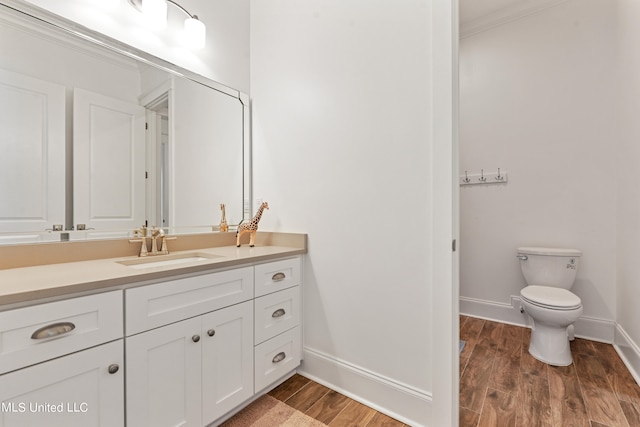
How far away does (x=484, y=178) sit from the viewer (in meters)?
2.64

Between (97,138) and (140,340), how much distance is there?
39.7 inches

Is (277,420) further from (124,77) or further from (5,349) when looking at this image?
(124,77)

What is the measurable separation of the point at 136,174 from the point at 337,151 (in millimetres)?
1114

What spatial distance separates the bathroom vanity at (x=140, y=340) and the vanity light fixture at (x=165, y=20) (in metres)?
1.30

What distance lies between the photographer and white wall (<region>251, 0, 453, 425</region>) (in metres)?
1.35

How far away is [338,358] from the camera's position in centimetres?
162

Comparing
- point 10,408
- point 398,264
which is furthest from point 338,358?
point 10,408

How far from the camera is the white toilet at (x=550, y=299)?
5.95ft

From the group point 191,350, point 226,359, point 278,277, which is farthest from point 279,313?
point 191,350

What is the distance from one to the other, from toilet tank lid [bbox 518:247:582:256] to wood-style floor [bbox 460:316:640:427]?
691 mm

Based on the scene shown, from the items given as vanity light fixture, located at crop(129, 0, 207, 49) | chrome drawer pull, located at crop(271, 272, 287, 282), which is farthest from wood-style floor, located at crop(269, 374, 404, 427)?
vanity light fixture, located at crop(129, 0, 207, 49)

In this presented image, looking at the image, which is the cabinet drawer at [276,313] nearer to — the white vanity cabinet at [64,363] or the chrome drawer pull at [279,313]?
the chrome drawer pull at [279,313]

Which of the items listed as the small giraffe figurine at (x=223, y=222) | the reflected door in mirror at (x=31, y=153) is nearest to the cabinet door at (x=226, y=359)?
the small giraffe figurine at (x=223, y=222)

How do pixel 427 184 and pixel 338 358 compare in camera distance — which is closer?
pixel 427 184
